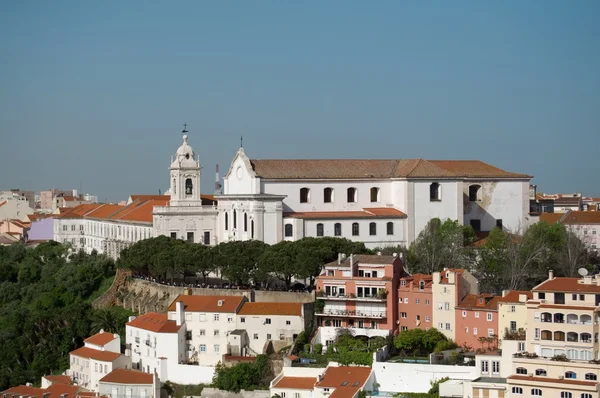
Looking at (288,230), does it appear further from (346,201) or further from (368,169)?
(368,169)

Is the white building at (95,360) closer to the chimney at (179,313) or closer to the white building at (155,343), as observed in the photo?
the white building at (155,343)

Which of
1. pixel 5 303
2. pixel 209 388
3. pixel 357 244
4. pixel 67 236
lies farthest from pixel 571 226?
pixel 67 236

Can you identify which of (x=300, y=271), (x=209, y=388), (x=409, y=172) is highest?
(x=409, y=172)

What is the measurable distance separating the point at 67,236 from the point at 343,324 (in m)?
44.1

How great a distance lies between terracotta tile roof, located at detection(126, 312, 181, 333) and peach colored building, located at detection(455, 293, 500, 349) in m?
12.5

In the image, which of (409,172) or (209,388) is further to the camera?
(409,172)

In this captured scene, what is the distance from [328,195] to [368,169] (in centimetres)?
305

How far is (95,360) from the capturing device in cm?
5641

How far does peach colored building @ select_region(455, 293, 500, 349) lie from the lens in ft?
161

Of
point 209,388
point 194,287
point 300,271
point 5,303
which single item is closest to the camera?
point 209,388

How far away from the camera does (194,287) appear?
62.2 metres

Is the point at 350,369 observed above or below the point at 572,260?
below

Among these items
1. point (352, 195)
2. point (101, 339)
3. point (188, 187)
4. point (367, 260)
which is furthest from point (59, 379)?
point (188, 187)

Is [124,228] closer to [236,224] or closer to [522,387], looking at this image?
[236,224]
